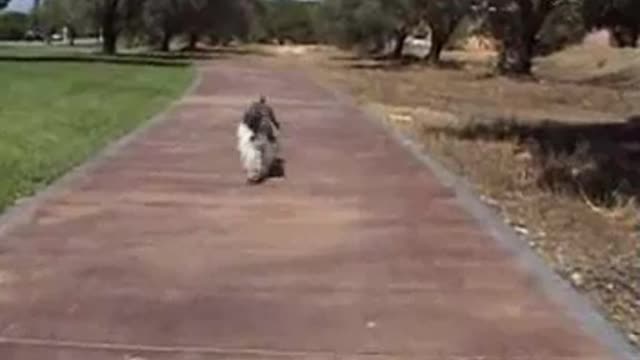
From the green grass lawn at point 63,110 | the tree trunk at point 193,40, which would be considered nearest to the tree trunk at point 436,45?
the tree trunk at point 193,40

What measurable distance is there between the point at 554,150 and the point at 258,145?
6768 mm

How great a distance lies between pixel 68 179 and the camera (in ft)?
50.8

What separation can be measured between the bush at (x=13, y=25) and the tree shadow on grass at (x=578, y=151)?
96604 mm

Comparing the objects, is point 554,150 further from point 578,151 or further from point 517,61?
point 517,61

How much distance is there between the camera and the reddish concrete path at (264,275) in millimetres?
8055

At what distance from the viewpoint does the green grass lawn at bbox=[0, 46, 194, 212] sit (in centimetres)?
1669

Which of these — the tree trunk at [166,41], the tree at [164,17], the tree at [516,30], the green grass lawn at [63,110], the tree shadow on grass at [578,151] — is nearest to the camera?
the tree shadow on grass at [578,151]

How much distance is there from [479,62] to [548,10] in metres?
26.5

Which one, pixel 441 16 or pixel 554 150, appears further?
pixel 441 16

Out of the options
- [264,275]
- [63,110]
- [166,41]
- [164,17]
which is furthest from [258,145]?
[166,41]

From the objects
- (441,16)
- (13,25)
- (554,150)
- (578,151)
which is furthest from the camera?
(13,25)

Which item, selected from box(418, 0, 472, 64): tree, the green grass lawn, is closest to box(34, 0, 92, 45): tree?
box(418, 0, 472, 64): tree

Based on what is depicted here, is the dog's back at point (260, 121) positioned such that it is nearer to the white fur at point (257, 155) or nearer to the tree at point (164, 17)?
the white fur at point (257, 155)

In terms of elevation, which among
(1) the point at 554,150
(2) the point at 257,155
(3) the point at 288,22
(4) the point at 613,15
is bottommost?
(3) the point at 288,22
